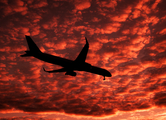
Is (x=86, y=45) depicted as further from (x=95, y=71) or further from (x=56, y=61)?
(x=95, y=71)

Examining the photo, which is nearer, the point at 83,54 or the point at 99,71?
the point at 83,54

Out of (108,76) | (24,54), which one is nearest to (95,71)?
(108,76)

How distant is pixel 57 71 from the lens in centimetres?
3209

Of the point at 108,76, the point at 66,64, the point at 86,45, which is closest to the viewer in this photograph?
the point at 86,45

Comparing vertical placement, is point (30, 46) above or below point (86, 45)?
above

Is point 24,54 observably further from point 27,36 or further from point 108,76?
point 108,76

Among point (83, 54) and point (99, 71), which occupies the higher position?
point (83, 54)

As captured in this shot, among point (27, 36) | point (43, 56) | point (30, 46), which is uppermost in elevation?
point (27, 36)

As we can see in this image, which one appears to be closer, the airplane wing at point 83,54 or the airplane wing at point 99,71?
the airplane wing at point 83,54

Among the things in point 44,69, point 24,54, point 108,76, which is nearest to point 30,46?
point 24,54

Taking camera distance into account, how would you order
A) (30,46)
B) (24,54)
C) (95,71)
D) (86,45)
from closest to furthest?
1. (86,45)
2. (24,54)
3. (30,46)
4. (95,71)

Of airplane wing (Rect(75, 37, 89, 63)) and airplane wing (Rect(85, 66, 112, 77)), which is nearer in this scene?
airplane wing (Rect(75, 37, 89, 63))

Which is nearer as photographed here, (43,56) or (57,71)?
(43,56)

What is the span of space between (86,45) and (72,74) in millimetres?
12002
